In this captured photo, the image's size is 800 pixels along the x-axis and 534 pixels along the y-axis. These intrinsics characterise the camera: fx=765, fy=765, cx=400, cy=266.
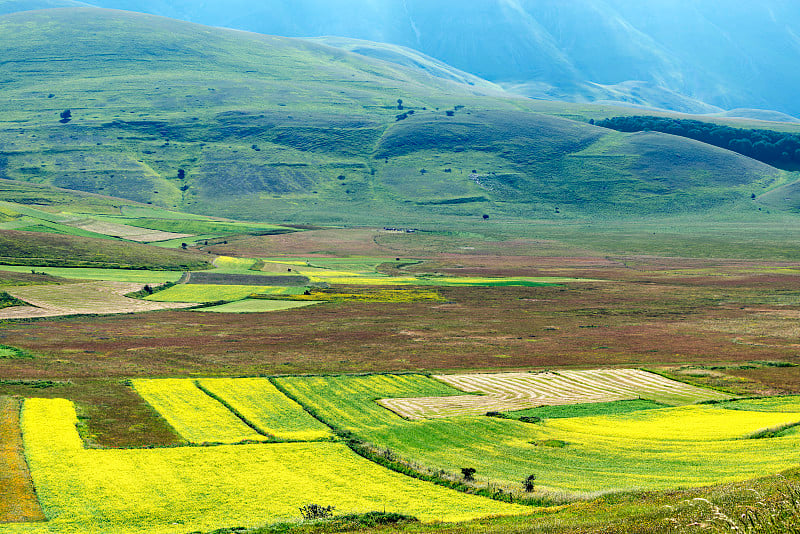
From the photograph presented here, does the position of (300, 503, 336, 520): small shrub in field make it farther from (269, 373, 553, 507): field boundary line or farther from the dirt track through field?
the dirt track through field

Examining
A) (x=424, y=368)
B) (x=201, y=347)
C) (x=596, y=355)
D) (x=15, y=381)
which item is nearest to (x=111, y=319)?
(x=201, y=347)

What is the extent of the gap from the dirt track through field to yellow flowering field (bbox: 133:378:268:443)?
4349 cm

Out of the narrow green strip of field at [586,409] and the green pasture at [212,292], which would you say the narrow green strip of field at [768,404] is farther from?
the green pasture at [212,292]

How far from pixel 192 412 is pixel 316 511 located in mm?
21069

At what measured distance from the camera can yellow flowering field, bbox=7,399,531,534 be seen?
1148 inches

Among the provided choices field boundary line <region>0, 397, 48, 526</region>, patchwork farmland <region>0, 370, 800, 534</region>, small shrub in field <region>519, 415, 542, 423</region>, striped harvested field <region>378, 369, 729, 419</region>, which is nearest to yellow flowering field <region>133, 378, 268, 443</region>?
patchwork farmland <region>0, 370, 800, 534</region>

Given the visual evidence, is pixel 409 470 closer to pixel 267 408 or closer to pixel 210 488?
pixel 210 488

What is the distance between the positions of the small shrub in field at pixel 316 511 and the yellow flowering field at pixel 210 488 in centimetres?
41

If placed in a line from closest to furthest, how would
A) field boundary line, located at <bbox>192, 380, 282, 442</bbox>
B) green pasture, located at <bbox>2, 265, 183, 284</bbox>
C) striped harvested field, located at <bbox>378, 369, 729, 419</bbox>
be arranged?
field boundary line, located at <bbox>192, 380, 282, 442</bbox>
striped harvested field, located at <bbox>378, 369, 729, 419</bbox>
green pasture, located at <bbox>2, 265, 183, 284</bbox>

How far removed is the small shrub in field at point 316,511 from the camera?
29156 millimetres

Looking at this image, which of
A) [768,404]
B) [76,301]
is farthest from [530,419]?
[76,301]

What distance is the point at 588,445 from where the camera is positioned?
134ft

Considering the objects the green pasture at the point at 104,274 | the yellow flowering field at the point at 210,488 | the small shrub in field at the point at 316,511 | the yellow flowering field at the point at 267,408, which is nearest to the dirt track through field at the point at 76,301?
the green pasture at the point at 104,274

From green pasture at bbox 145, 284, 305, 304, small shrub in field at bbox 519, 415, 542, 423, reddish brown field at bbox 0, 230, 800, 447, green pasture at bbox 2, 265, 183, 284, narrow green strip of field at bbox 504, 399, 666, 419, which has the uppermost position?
small shrub in field at bbox 519, 415, 542, 423
